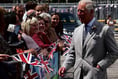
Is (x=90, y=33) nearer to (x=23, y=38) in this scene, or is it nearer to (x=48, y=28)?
(x=23, y=38)

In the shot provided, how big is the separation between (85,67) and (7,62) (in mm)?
1214

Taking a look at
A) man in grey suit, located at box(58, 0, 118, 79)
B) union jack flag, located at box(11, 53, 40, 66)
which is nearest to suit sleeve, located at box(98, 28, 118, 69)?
man in grey suit, located at box(58, 0, 118, 79)

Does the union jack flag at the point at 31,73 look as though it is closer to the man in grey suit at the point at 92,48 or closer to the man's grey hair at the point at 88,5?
the man in grey suit at the point at 92,48

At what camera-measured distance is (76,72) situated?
4.96 meters

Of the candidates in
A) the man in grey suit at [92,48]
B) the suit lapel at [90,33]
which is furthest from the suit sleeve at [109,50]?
the suit lapel at [90,33]

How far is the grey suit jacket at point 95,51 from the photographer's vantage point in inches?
189

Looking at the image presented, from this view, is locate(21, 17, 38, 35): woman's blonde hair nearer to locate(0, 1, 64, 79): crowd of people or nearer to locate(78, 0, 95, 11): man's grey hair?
locate(0, 1, 64, 79): crowd of people

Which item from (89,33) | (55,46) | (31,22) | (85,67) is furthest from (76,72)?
(55,46)

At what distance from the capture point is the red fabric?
253 inches

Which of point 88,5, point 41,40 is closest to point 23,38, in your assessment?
point 41,40

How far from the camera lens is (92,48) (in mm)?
4828

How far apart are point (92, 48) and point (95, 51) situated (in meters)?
0.05

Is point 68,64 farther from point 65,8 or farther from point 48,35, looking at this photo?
point 65,8

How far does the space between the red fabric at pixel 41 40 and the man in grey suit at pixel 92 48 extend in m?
1.57
